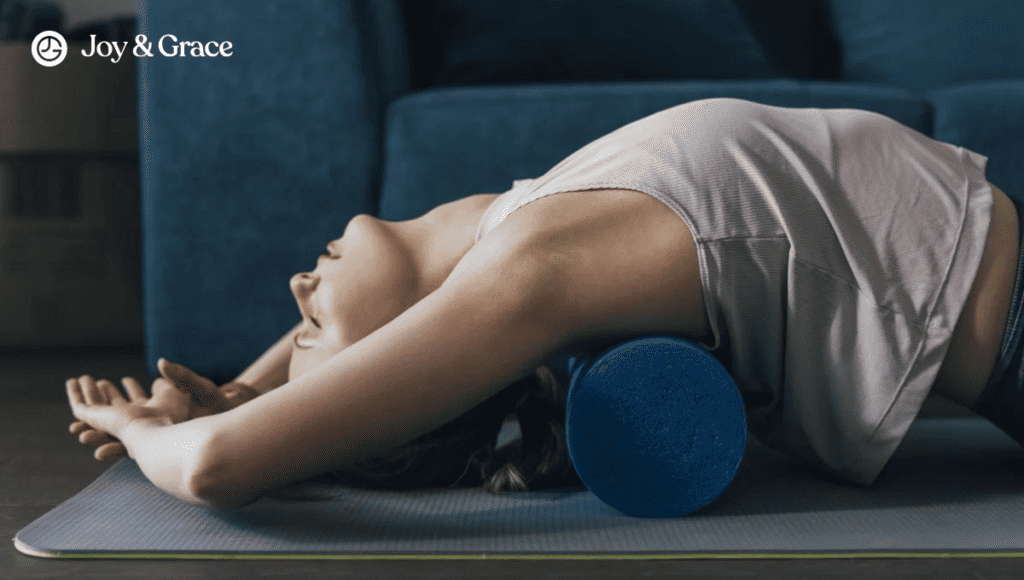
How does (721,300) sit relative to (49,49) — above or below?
below

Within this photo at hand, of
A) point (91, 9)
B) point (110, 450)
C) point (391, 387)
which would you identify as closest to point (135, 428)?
point (110, 450)

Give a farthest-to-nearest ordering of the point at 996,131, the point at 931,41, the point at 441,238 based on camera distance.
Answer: the point at 931,41
the point at 996,131
the point at 441,238

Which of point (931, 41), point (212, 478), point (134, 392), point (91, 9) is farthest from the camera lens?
point (91, 9)

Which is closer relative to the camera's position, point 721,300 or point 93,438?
point 721,300

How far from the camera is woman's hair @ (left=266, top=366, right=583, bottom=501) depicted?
0.90 metres

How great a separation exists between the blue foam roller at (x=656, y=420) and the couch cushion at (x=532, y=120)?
652 millimetres

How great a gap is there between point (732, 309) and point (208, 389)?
26.1 inches

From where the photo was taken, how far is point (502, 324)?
0.74 metres

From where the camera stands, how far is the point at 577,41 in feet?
5.24

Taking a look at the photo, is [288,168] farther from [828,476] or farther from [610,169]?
[828,476]

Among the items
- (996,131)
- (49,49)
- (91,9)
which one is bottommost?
(996,131)

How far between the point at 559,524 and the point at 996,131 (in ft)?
3.37

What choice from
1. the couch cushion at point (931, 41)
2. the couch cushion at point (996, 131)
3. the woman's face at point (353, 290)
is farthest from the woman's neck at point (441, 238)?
the couch cushion at point (931, 41)

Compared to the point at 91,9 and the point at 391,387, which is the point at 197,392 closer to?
the point at 391,387
